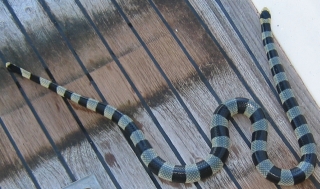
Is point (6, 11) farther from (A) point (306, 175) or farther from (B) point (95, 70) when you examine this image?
(A) point (306, 175)

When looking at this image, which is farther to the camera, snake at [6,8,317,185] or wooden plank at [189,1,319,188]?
wooden plank at [189,1,319,188]

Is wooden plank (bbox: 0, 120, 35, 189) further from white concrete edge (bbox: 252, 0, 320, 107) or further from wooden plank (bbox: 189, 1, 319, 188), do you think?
white concrete edge (bbox: 252, 0, 320, 107)

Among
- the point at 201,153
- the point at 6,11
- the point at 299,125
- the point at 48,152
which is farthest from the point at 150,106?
the point at 6,11

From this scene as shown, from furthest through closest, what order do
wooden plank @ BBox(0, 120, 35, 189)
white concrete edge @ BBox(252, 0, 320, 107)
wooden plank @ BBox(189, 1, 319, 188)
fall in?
white concrete edge @ BBox(252, 0, 320, 107) < wooden plank @ BBox(189, 1, 319, 188) < wooden plank @ BBox(0, 120, 35, 189)

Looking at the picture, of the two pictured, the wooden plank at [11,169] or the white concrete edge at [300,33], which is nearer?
the wooden plank at [11,169]

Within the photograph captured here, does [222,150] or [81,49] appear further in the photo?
[81,49]

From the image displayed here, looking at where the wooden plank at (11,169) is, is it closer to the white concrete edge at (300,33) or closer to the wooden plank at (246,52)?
the wooden plank at (246,52)

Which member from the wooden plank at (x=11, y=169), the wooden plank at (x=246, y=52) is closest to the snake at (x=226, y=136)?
the wooden plank at (x=246, y=52)

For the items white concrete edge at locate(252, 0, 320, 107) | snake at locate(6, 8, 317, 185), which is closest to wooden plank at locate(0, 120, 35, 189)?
snake at locate(6, 8, 317, 185)
